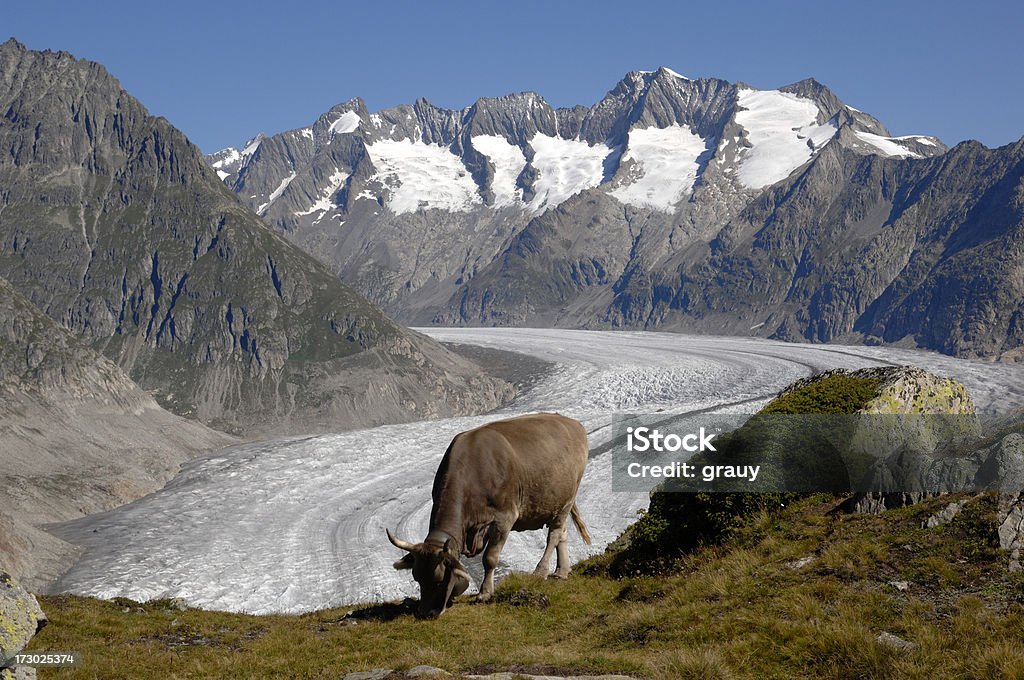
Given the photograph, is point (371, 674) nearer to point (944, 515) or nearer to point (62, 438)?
point (944, 515)

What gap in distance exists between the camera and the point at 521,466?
16125 mm

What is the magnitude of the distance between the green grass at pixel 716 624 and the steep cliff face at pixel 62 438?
5780 cm

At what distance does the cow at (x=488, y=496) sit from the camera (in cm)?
1462

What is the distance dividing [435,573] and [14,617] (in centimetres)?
745

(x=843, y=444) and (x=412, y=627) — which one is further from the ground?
(x=843, y=444)

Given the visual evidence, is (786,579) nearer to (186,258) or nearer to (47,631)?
(47,631)

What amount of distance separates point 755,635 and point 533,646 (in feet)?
12.7

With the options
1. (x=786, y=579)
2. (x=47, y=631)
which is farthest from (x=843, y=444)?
(x=47, y=631)

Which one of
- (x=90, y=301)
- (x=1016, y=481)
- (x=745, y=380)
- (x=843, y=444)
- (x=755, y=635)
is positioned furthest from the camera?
(x=90, y=301)

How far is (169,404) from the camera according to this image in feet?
506

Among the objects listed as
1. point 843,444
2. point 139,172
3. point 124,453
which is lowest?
point 124,453

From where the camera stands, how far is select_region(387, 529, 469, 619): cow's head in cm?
1427

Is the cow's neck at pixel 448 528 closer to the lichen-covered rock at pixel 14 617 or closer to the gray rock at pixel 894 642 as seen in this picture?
the lichen-covered rock at pixel 14 617

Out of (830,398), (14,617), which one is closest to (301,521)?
(14,617)
